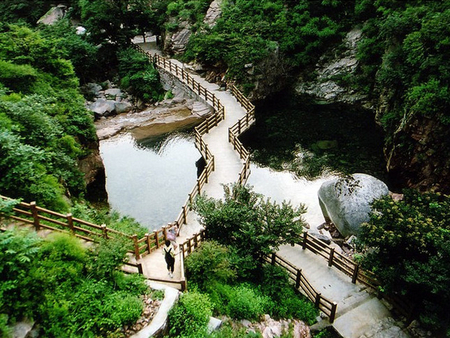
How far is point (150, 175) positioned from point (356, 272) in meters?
14.7

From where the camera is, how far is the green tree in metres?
13.3

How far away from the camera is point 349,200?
704 inches

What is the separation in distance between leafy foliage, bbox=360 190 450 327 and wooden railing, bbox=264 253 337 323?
2199 millimetres

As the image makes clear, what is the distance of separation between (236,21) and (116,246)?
1263 inches

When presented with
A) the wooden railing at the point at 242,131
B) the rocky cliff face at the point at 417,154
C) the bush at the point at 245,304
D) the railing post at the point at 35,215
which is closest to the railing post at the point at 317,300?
the bush at the point at 245,304

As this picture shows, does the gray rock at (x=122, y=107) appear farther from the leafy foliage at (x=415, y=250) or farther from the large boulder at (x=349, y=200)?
the leafy foliage at (x=415, y=250)

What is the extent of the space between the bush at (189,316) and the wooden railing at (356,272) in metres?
6.43

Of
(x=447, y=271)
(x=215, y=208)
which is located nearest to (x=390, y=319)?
(x=447, y=271)

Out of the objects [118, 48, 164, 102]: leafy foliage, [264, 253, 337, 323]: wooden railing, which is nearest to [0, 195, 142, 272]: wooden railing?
[264, 253, 337, 323]: wooden railing

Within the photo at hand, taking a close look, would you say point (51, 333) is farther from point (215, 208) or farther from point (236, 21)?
point (236, 21)

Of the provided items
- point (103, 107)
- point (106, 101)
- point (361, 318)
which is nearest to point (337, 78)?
point (106, 101)

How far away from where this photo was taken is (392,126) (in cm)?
2391

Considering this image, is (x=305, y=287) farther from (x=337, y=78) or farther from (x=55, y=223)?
(x=337, y=78)

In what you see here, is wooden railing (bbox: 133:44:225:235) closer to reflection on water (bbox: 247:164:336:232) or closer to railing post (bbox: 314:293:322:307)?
reflection on water (bbox: 247:164:336:232)
